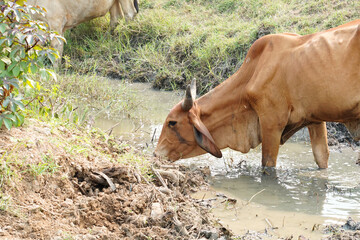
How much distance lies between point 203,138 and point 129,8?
582 cm

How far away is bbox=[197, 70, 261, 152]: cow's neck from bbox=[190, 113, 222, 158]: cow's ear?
152 mm

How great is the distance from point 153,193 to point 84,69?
5.79 metres

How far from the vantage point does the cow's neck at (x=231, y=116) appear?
5906 mm

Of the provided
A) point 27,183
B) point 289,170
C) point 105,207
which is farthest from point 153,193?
point 289,170

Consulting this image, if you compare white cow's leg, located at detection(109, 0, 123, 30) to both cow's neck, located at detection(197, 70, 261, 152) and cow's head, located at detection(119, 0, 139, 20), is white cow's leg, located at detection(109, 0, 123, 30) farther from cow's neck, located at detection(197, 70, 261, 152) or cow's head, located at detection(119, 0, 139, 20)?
cow's neck, located at detection(197, 70, 261, 152)

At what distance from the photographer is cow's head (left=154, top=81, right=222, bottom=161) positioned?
19.2ft

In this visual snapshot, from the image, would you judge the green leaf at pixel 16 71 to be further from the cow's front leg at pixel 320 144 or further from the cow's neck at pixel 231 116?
the cow's front leg at pixel 320 144

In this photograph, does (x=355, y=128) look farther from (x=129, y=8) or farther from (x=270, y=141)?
(x=129, y=8)

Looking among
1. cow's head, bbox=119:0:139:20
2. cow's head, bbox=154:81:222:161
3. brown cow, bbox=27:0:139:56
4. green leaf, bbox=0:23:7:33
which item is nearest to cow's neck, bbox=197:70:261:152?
cow's head, bbox=154:81:222:161

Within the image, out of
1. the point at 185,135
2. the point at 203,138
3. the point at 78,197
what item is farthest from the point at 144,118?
the point at 78,197

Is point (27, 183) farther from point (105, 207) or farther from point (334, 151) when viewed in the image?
point (334, 151)

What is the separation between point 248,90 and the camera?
566 centimetres

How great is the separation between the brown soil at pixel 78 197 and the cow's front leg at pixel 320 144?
1891mm

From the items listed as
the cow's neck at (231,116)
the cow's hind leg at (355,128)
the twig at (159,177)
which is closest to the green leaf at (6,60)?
the twig at (159,177)
